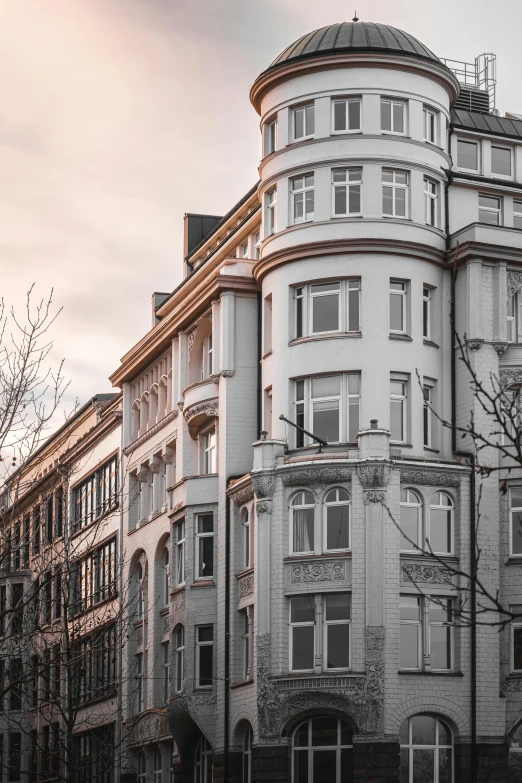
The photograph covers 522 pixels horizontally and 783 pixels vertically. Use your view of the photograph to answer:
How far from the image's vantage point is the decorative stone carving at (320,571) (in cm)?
5109

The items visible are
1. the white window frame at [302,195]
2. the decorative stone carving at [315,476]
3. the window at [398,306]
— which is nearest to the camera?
the decorative stone carving at [315,476]

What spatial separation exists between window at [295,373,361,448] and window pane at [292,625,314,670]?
6131 mm

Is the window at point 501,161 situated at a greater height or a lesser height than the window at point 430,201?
greater

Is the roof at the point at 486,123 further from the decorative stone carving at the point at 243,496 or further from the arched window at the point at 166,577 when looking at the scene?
the arched window at the point at 166,577

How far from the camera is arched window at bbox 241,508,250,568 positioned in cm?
5600

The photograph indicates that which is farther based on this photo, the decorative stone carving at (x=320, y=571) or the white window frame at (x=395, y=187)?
the white window frame at (x=395, y=187)

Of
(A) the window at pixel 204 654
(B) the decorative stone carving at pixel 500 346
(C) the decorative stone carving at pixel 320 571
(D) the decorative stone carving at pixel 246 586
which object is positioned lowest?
(A) the window at pixel 204 654

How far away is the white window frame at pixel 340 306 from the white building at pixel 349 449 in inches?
2.9

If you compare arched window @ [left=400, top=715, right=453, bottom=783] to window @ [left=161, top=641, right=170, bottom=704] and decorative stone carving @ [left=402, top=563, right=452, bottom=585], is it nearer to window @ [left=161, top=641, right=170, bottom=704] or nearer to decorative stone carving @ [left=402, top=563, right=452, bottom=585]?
decorative stone carving @ [left=402, top=563, right=452, bottom=585]

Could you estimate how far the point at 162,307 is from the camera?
72.1 m

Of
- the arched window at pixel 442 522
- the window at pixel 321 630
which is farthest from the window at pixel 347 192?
the window at pixel 321 630

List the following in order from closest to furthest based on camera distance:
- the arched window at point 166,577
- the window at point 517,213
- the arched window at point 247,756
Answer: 1. the arched window at point 247,756
2. the window at point 517,213
3. the arched window at point 166,577

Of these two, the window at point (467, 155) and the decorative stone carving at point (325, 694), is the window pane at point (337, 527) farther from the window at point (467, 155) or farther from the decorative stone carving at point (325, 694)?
the window at point (467, 155)

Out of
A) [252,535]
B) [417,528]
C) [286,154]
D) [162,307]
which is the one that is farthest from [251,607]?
[162,307]
